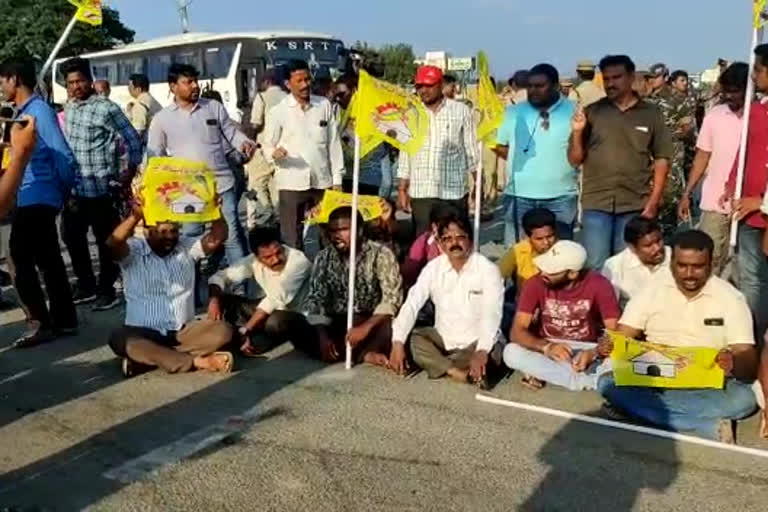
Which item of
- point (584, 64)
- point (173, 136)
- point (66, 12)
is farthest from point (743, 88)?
point (66, 12)

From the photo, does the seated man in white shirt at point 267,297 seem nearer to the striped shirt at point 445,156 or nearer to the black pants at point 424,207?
the black pants at point 424,207

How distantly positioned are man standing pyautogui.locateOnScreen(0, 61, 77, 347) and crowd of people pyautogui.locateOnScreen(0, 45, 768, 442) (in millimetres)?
13

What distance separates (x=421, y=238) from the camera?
661 centimetres

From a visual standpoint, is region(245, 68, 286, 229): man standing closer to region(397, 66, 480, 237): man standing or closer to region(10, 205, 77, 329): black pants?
region(397, 66, 480, 237): man standing

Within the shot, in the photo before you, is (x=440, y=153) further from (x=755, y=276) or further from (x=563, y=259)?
(x=755, y=276)

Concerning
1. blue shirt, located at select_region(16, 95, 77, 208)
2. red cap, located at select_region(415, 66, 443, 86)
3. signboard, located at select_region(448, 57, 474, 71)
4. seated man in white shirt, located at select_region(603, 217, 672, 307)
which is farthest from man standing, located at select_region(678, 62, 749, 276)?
signboard, located at select_region(448, 57, 474, 71)

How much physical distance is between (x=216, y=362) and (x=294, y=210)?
203 centimetres

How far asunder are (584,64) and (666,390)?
8005mm

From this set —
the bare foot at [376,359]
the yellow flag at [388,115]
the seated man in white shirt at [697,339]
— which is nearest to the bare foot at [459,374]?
the bare foot at [376,359]

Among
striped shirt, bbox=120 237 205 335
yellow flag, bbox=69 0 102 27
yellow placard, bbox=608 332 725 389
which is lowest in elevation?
yellow placard, bbox=608 332 725 389

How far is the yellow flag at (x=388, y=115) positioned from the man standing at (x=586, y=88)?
5.60 metres

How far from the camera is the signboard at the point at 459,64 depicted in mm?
16875

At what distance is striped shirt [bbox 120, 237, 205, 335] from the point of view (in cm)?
583

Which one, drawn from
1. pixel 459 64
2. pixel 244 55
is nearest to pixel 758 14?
pixel 459 64
